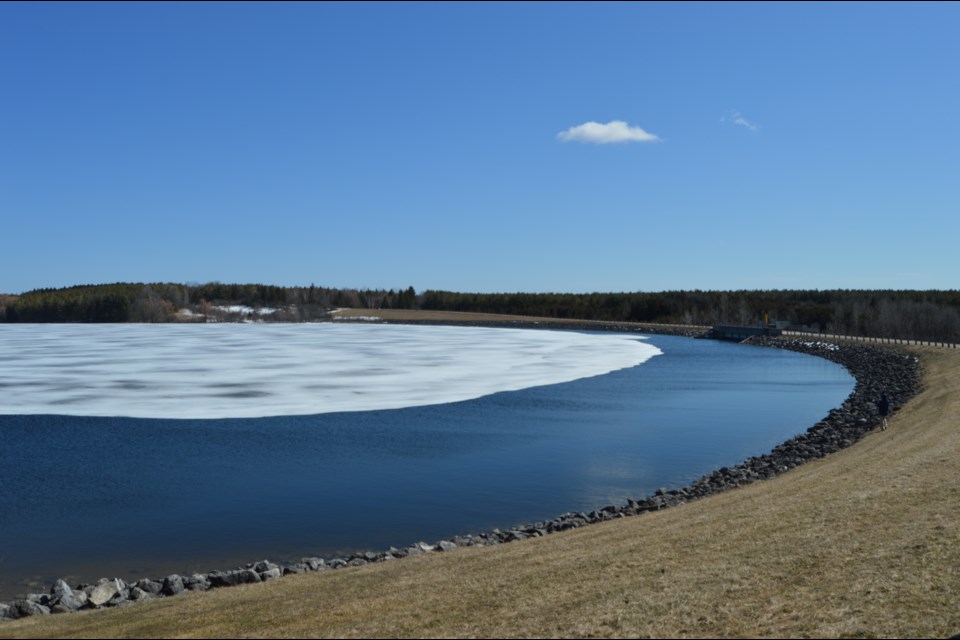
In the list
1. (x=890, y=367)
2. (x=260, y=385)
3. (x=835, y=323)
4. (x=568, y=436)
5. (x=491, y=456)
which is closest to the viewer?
(x=491, y=456)

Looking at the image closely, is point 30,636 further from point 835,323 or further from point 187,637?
point 835,323

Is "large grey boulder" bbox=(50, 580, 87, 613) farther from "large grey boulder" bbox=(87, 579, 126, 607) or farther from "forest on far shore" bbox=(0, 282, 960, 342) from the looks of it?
"forest on far shore" bbox=(0, 282, 960, 342)

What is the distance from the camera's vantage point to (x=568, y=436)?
1062 inches

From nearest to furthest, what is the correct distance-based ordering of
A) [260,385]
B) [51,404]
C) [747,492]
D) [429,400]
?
[747,492]
[51,404]
[429,400]
[260,385]

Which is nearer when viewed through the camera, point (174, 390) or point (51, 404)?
point (51, 404)

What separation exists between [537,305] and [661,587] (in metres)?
152

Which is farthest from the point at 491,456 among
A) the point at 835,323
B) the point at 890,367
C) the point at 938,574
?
the point at 835,323

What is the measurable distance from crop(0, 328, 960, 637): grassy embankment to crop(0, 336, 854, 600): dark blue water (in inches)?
143

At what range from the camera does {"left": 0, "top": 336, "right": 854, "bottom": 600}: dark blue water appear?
608 inches

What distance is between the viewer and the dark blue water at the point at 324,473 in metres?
15.4

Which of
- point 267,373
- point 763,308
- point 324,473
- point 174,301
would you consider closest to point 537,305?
point 763,308

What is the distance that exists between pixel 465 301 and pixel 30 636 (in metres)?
164

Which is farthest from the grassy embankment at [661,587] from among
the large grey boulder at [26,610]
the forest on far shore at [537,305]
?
the forest on far shore at [537,305]

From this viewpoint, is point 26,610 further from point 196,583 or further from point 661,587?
point 661,587
